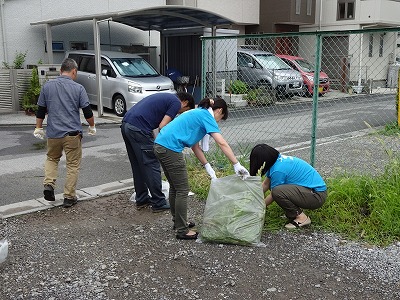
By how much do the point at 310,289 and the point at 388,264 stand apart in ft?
2.73

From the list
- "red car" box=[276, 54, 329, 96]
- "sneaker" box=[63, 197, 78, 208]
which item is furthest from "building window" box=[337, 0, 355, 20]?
"sneaker" box=[63, 197, 78, 208]

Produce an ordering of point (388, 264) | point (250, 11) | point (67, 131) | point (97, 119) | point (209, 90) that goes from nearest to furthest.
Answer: point (388, 264) < point (67, 131) < point (209, 90) < point (97, 119) < point (250, 11)

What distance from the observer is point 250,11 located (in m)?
22.2

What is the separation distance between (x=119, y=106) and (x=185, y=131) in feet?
29.3

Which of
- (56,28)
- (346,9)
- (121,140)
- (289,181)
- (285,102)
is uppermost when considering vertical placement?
(346,9)

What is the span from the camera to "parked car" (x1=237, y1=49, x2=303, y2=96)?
14.1 meters

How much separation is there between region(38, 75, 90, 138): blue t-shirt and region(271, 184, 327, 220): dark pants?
244 cm

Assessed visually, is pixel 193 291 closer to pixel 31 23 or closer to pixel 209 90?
pixel 209 90

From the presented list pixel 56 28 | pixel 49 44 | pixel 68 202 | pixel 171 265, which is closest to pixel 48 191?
pixel 68 202

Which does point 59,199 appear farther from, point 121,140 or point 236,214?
point 121,140

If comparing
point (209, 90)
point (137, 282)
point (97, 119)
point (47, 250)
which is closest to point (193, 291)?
point (137, 282)

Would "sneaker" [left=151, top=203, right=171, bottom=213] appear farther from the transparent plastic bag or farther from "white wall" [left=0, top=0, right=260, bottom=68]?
"white wall" [left=0, top=0, right=260, bottom=68]

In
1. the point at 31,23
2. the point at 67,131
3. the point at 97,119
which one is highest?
the point at 31,23

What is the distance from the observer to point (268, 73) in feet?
48.5
